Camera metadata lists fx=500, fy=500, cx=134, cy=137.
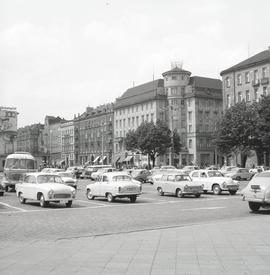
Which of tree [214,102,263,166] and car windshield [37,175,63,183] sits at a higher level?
tree [214,102,263,166]

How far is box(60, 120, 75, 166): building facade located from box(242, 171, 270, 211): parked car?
425 feet

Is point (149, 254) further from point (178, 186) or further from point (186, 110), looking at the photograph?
point (186, 110)

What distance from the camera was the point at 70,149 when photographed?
151375 mm

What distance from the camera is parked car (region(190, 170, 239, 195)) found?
31516 mm

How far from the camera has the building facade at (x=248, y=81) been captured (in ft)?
269

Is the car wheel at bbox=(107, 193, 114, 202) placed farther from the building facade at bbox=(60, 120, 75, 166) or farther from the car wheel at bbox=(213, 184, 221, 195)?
the building facade at bbox=(60, 120, 75, 166)

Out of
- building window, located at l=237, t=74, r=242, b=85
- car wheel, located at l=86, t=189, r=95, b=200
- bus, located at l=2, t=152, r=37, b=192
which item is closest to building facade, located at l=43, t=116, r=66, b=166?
building window, located at l=237, t=74, r=242, b=85

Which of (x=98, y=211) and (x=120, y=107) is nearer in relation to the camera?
(x=98, y=211)

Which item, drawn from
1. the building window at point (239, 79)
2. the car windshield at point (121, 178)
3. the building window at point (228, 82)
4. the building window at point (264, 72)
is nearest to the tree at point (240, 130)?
the building window at point (264, 72)

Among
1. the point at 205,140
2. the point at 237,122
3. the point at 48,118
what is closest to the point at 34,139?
the point at 48,118

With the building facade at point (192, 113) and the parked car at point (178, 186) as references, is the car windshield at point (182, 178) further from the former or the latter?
the building facade at point (192, 113)

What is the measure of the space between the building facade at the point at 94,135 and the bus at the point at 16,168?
83666mm

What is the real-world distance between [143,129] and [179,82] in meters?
22.8

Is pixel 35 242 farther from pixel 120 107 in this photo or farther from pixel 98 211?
pixel 120 107
